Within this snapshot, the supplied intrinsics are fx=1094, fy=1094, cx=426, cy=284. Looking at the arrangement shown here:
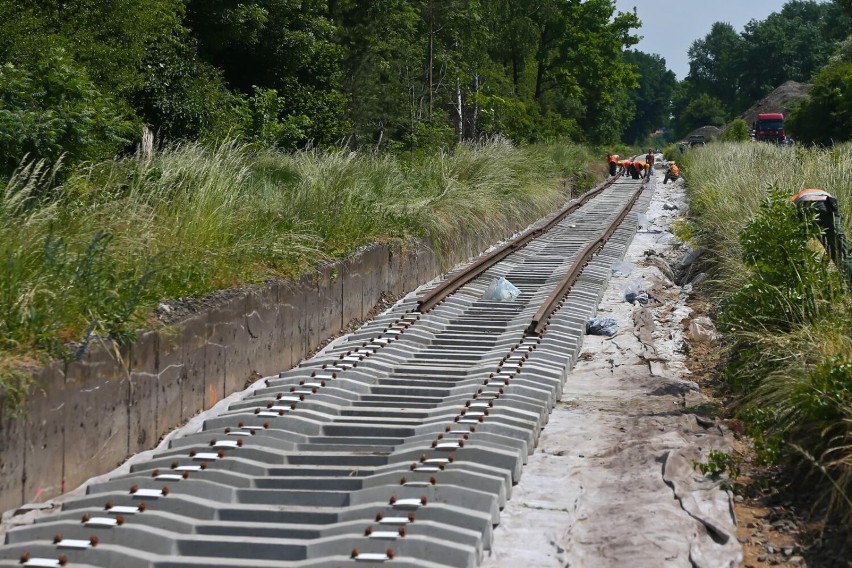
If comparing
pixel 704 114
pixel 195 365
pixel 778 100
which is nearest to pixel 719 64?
pixel 704 114

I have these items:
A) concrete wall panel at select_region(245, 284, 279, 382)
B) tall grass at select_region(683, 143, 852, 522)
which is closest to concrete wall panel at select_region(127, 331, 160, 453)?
concrete wall panel at select_region(245, 284, 279, 382)

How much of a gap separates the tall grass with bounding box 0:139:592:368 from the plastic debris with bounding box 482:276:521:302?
1.68 meters

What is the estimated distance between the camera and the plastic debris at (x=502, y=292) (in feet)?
45.1

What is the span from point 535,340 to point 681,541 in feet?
16.6

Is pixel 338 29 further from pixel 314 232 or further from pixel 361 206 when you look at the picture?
pixel 314 232

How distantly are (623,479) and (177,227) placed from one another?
5.01 meters

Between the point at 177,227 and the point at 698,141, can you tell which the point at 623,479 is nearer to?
the point at 177,227

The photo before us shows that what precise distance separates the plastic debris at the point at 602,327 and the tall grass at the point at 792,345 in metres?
1.20

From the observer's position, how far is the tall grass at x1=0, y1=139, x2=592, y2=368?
7.09 m

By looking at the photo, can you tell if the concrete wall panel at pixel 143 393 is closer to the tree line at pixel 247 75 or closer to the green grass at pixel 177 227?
the green grass at pixel 177 227

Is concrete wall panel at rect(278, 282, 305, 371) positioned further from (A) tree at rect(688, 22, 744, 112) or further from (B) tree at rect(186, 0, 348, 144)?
(A) tree at rect(688, 22, 744, 112)

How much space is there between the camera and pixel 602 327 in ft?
39.1

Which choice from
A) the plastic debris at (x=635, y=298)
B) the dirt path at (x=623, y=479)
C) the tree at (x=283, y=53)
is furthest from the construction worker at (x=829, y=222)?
→ the tree at (x=283, y=53)

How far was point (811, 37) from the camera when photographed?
134 metres
